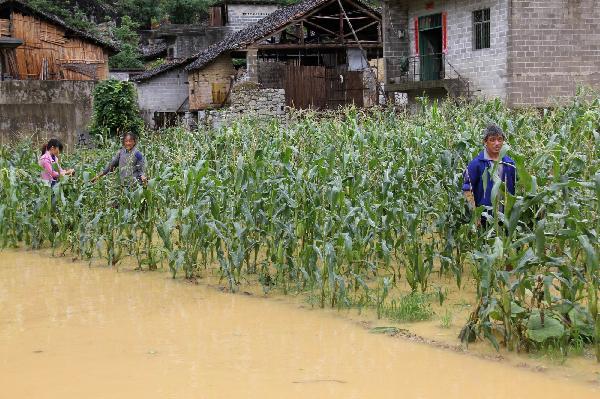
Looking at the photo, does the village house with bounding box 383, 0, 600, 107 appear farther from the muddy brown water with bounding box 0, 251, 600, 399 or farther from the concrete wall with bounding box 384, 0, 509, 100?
the muddy brown water with bounding box 0, 251, 600, 399

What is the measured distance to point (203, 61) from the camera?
1259 inches

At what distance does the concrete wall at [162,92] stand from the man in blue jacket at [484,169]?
98.3ft

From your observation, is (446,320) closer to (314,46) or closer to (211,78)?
(314,46)

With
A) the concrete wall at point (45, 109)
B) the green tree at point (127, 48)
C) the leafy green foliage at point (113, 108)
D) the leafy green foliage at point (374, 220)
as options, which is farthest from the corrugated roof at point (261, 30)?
the leafy green foliage at point (374, 220)

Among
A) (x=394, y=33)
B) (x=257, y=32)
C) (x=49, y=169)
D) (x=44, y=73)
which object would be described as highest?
(x=257, y=32)

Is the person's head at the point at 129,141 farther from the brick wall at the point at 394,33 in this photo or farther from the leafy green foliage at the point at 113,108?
the brick wall at the point at 394,33

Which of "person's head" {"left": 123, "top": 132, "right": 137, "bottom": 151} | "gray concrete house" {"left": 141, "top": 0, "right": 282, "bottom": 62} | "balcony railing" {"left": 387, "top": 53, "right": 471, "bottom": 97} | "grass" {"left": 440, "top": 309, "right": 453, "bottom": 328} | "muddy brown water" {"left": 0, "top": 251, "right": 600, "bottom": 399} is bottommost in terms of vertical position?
"muddy brown water" {"left": 0, "top": 251, "right": 600, "bottom": 399}

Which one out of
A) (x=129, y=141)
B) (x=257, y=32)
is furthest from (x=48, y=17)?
(x=129, y=141)

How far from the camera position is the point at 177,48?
134 feet

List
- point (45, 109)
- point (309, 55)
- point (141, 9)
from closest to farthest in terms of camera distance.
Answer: point (45, 109) → point (309, 55) → point (141, 9)

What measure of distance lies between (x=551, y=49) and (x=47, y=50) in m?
18.0

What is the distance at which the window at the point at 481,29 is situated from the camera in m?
20.8

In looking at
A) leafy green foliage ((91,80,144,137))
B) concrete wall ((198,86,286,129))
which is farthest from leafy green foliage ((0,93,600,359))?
concrete wall ((198,86,286,129))

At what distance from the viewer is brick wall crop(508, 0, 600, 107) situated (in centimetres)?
1981
